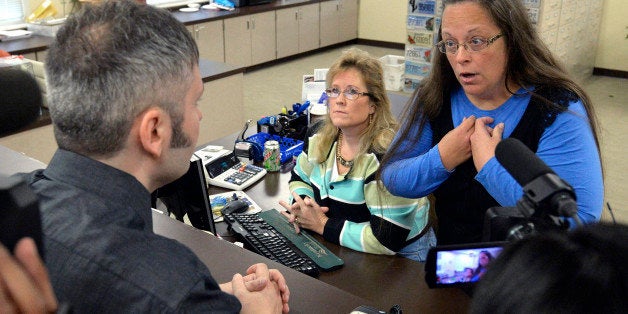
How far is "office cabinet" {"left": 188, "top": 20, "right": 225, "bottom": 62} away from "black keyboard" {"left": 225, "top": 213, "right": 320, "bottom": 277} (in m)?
4.38

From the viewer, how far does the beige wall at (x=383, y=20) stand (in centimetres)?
827

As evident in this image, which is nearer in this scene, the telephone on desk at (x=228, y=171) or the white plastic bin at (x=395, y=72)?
the telephone on desk at (x=228, y=171)

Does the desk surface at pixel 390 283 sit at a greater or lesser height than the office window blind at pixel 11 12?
lesser

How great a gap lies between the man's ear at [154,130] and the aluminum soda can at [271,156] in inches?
58.7

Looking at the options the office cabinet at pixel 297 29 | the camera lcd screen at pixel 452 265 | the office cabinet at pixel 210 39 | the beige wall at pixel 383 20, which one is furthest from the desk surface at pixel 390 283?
the beige wall at pixel 383 20

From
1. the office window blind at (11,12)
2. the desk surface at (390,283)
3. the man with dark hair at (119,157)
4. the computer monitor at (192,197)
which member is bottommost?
the desk surface at (390,283)

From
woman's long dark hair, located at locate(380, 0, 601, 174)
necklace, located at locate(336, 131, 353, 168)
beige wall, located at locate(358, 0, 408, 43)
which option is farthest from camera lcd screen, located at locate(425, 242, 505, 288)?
beige wall, located at locate(358, 0, 408, 43)

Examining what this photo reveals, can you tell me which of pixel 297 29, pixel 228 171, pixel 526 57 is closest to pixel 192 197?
pixel 228 171

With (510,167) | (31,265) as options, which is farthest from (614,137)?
(31,265)

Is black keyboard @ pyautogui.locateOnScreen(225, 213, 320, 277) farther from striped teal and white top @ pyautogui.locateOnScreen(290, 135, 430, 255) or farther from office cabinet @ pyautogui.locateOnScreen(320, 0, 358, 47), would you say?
office cabinet @ pyautogui.locateOnScreen(320, 0, 358, 47)

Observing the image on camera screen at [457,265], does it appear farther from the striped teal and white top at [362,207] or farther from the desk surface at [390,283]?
the striped teal and white top at [362,207]

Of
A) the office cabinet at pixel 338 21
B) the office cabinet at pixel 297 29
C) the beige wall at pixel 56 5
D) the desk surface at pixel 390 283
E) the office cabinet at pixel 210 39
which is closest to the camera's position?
the desk surface at pixel 390 283

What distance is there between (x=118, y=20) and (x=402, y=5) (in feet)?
24.8

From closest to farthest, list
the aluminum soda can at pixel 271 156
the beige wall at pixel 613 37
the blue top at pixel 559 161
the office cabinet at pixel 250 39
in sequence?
the blue top at pixel 559 161 < the aluminum soda can at pixel 271 156 < the beige wall at pixel 613 37 < the office cabinet at pixel 250 39
